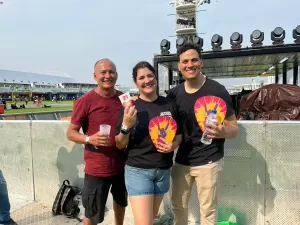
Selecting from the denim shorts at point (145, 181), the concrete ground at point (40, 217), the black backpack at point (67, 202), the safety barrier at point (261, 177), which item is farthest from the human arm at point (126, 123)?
the black backpack at point (67, 202)

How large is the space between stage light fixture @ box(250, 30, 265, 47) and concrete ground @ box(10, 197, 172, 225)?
589 cm

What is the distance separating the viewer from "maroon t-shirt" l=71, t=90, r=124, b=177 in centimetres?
267

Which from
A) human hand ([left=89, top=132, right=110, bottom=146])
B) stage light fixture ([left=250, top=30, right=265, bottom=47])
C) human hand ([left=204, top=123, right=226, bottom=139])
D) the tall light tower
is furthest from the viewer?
the tall light tower

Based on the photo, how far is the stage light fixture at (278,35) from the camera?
718 cm

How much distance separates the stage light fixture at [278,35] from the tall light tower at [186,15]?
4314 cm

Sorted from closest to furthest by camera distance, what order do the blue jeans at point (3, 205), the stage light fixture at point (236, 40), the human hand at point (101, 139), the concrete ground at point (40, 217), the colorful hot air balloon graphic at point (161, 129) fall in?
the colorful hot air balloon graphic at point (161, 129)
the human hand at point (101, 139)
the blue jeans at point (3, 205)
the concrete ground at point (40, 217)
the stage light fixture at point (236, 40)

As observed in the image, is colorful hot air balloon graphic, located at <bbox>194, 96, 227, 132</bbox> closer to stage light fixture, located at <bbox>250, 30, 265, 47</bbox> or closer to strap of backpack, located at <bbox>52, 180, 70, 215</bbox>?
strap of backpack, located at <bbox>52, 180, 70, 215</bbox>

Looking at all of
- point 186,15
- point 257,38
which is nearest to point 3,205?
point 257,38

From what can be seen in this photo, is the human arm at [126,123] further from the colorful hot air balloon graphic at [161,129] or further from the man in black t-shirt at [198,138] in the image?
the man in black t-shirt at [198,138]

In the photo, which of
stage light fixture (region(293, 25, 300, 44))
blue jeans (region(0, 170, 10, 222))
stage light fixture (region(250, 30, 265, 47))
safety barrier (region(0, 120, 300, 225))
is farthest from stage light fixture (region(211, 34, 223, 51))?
blue jeans (region(0, 170, 10, 222))

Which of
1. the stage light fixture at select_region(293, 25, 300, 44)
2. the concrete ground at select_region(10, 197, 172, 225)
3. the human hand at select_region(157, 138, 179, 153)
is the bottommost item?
the concrete ground at select_region(10, 197, 172, 225)

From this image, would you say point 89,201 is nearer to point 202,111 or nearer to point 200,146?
point 200,146

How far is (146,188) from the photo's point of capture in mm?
2301

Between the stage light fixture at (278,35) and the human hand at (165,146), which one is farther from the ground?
the stage light fixture at (278,35)
